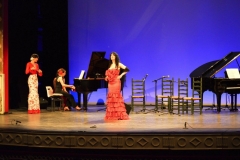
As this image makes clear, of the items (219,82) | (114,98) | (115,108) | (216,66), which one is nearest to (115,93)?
(114,98)

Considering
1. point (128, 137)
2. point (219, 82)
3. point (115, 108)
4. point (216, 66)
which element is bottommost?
point (128, 137)

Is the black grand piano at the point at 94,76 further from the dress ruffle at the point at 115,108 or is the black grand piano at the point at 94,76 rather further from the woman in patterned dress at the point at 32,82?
the dress ruffle at the point at 115,108

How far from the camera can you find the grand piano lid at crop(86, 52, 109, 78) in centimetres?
1018

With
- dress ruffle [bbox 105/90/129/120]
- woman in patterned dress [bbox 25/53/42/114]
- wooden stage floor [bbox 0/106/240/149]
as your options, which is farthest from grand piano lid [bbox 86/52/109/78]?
wooden stage floor [bbox 0/106/240/149]

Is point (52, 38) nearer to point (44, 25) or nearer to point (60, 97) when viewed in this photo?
point (44, 25)

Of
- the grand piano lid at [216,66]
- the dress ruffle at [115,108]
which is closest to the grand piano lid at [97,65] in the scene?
the dress ruffle at [115,108]

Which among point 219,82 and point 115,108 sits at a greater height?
point 219,82

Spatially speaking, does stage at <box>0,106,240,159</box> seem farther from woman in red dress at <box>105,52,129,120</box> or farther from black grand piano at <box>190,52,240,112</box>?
black grand piano at <box>190,52,240,112</box>

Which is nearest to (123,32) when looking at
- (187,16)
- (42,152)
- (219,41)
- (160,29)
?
(160,29)

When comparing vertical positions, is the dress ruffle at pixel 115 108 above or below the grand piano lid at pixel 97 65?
below

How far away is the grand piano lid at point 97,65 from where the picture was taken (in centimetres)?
1018

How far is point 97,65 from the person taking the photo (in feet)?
33.9

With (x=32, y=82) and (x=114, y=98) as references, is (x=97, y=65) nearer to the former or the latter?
(x=32, y=82)

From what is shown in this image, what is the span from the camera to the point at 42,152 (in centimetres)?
641
